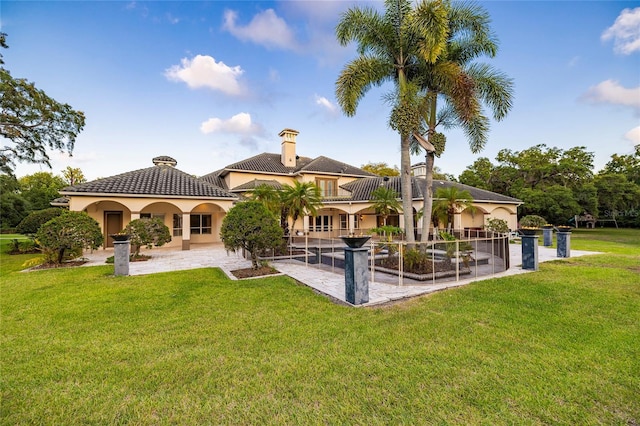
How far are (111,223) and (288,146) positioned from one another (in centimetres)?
1629

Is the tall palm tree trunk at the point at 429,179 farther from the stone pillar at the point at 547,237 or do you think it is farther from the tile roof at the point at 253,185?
the tile roof at the point at 253,185

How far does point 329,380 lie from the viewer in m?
3.41

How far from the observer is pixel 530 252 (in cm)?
1038

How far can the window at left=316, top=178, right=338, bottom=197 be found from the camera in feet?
88.6

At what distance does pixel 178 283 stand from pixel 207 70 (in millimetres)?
13756

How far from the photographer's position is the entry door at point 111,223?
1866 cm

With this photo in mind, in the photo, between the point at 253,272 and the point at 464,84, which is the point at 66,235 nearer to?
the point at 253,272

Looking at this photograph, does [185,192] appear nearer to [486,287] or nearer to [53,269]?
[53,269]

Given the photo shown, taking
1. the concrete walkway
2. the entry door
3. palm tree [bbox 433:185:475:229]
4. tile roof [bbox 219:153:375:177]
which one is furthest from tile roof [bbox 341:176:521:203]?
the entry door

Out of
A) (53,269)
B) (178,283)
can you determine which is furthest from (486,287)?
(53,269)

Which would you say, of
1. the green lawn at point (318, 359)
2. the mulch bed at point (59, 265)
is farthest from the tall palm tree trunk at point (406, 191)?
the mulch bed at point (59, 265)

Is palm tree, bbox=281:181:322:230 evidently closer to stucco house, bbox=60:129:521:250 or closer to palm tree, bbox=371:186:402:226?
stucco house, bbox=60:129:521:250

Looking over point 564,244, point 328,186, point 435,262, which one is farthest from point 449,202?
point 328,186

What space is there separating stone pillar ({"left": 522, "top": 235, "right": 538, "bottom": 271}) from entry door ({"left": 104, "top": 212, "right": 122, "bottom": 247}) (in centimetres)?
2297
